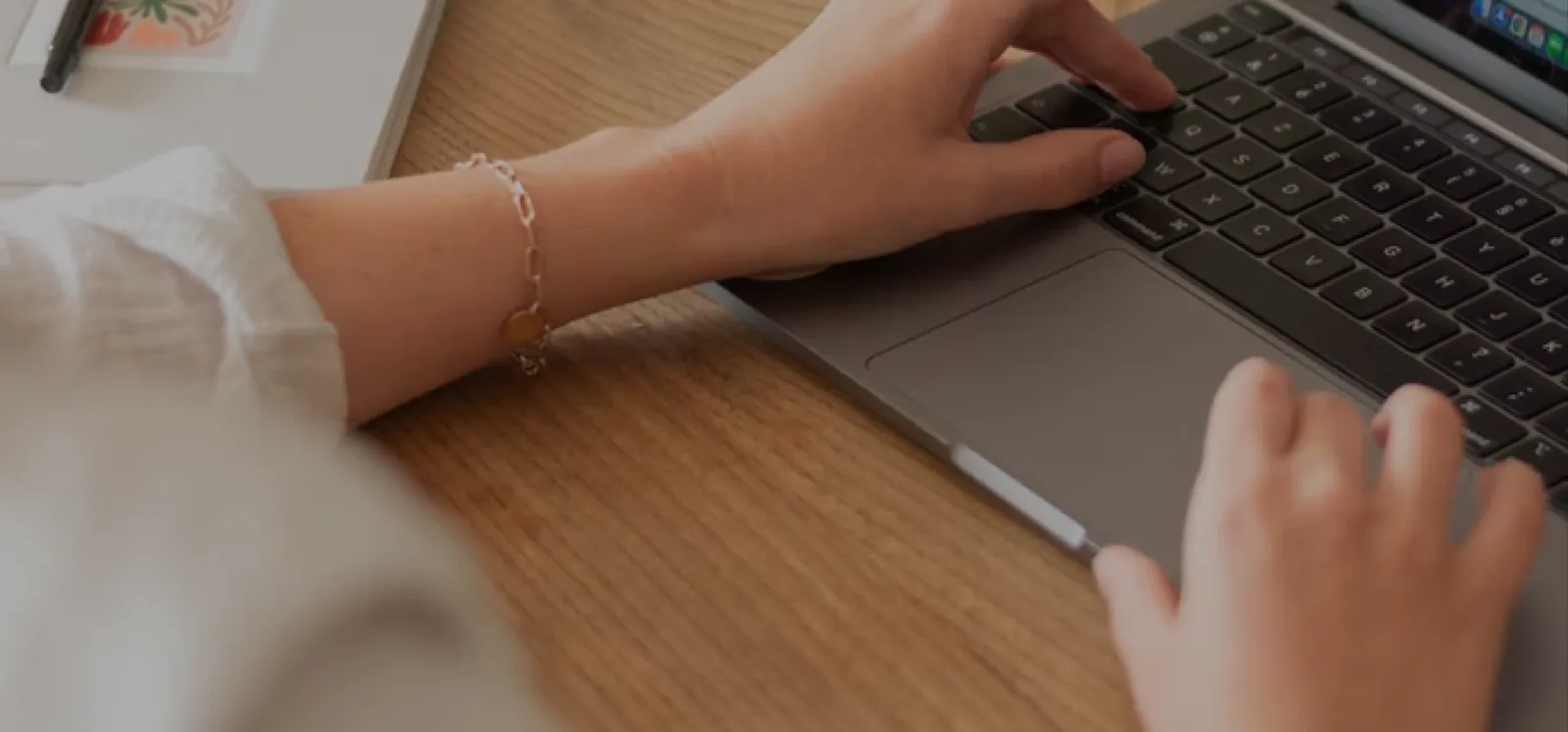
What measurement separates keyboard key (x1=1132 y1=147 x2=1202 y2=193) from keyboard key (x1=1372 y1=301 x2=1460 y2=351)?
104 millimetres

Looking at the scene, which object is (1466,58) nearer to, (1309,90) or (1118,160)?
(1309,90)

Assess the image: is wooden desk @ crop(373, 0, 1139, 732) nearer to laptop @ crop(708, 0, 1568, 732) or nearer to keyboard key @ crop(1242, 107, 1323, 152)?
laptop @ crop(708, 0, 1568, 732)

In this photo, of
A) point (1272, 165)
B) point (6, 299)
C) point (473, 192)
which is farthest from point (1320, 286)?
point (6, 299)

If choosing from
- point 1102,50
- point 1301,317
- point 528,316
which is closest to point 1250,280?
point 1301,317

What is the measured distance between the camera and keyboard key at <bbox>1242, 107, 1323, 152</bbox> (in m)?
0.65

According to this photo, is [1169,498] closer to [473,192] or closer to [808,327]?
[808,327]

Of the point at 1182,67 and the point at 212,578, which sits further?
the point at 1182,67

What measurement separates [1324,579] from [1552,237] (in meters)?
0.24

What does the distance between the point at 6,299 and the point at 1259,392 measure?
1.21 feet

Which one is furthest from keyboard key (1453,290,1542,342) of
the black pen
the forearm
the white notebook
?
the black pen

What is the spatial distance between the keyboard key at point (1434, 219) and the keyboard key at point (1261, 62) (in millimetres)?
98

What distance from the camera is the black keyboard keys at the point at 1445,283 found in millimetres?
578

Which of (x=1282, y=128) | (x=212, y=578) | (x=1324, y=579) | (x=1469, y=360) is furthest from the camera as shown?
(x=1282, y=128)

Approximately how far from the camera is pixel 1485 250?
0.60 metres
